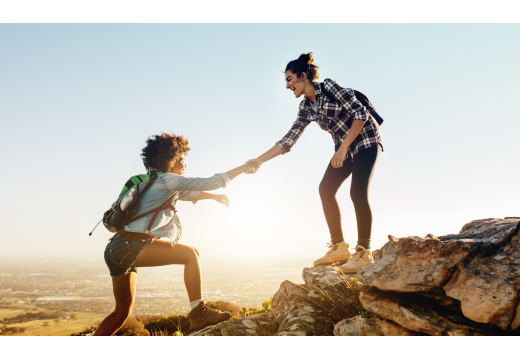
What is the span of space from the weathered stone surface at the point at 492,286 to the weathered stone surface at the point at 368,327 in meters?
0.61

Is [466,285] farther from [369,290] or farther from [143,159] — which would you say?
[143,159]

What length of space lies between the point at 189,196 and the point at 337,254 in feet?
8.21

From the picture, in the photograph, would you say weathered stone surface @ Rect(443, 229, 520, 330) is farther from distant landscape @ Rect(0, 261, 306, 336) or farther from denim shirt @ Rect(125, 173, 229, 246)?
distant landscape @ Rect(0, 261, 306, 336)

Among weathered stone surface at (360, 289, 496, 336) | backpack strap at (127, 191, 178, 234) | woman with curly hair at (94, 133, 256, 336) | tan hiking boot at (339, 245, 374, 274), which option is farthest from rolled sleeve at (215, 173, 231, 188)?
weathered stone surface at (360, 289, 496, 336)

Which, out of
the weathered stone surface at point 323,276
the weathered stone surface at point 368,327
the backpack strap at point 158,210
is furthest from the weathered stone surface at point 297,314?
the backpack strap at point 158,210

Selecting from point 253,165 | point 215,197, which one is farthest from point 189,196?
point 253,165

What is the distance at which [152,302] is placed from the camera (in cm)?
1112

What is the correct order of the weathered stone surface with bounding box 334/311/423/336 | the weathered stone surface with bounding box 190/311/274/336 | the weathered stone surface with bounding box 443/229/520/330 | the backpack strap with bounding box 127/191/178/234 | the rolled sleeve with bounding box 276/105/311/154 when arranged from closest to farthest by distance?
1. the weathered stone surface with bounding box 443/229/520/330
2. the weathered stone surface with bounding box 334/311/423/336
3. the backpack strap with bounding box 127/191/178/234
4. the weathered stone surface with bounding box 190/311/274/336
5. the rolled sleeve with bounding box 276/105/311/154

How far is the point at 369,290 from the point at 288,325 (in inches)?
42.5

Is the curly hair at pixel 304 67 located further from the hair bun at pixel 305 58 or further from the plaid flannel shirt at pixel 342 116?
the plaid flannel shirt at pixel 342 116

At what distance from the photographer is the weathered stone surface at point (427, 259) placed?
2.82 m

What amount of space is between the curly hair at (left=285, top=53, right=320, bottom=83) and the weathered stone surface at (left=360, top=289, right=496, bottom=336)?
322 centimetres

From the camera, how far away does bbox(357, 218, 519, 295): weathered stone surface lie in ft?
9.25

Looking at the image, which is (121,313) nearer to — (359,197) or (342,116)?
(359,197)
